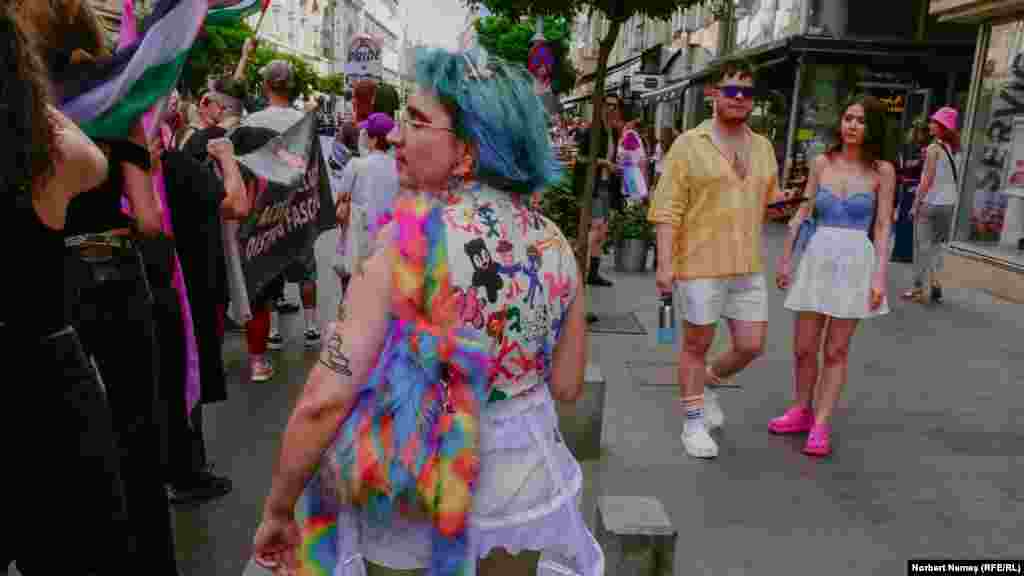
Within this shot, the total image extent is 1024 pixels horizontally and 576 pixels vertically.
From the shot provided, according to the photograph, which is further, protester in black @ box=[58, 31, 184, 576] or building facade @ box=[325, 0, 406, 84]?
building facade @ box=[325, 0, 406, 84]

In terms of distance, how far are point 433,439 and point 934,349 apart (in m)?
6.61

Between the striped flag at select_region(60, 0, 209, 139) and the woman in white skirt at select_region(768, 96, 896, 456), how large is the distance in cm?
319

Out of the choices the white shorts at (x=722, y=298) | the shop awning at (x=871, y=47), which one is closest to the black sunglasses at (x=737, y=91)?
the white shorts at (x=722, y=298)

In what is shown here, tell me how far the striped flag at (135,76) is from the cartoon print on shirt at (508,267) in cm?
131

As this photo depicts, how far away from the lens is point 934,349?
7090 mm

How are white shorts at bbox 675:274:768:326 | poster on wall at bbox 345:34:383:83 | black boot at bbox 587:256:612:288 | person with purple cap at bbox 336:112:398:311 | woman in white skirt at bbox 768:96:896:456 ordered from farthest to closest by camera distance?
poster on wall at bbox 345:34:383:83, black boot at bbox 587:256:612:288, person with purple cap at bbox 336:112:398:311, woman in white skirt at bbox 768:96:896:456, white shorts at bbox 675:274:768:326

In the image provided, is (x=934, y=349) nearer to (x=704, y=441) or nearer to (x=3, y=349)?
(x=704, y=441)

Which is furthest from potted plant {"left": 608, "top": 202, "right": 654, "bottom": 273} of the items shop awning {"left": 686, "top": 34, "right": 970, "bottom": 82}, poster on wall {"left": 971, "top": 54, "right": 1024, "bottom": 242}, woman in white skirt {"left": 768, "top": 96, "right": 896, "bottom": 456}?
shop awning {"left": 686, "top": 34, "right": 970, "bottom": 82}

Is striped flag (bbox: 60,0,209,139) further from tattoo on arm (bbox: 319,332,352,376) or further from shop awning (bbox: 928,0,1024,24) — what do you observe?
shop awning (bbox: 928,0,1024,24)

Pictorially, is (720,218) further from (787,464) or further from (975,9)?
(975,9)

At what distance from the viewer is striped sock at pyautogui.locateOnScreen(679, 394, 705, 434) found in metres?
4.48

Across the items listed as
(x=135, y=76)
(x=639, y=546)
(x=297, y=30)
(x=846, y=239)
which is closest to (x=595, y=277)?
(x=846, y=239)

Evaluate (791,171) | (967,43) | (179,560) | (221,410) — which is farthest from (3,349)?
(967,43)

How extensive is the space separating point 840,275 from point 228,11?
3141 millimetres
